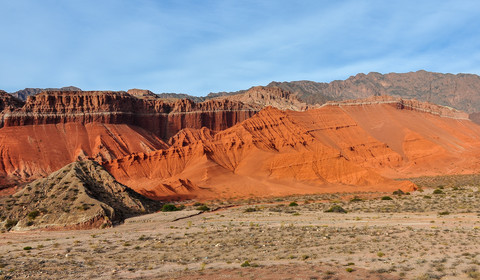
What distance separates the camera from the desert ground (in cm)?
1592

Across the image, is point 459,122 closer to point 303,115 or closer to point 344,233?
point 303,115

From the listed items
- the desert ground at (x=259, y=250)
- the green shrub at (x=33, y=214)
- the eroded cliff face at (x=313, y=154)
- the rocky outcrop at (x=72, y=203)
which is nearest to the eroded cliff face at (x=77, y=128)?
the eroded cliff face at (x=313, y=154)

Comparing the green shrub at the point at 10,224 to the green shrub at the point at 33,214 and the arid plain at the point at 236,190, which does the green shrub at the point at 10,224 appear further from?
the green shrub at the point at 33,214

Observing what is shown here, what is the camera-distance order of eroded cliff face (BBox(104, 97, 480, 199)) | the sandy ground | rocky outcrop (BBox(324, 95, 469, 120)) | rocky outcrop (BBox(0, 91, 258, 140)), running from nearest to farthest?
the sandy ground < eroded cliff face (BBox(104, 97, 480, 199)) < rocky outcrop (BBox(0, 91, 258, 140)) < rocky outcrop (BBox(324, 95, 469, 120))

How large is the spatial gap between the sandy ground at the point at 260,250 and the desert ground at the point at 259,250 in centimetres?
4

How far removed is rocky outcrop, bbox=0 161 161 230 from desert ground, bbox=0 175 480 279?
71.1 inches

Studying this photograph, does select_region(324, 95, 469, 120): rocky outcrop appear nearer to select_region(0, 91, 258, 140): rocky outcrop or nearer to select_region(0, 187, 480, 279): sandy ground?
select_region(0, 91, 258, 140): rocky outcrop

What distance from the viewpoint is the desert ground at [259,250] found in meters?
15.9

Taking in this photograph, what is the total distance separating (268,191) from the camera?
2822 inches

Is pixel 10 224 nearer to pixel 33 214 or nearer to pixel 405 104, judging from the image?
pixel 33 214

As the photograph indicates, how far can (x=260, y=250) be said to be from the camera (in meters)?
20.8

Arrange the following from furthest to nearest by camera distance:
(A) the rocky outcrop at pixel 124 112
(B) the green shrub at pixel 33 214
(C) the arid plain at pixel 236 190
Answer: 1. (A) the rocky outcrop at pixel 124 112
2. (B) the green shrub at pixel 33 214
3. (C) the arid plain at pixel 236 190

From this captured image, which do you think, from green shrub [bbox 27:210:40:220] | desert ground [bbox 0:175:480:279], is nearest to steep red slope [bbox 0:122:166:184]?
green shrub [bbox 27:210:40:220]

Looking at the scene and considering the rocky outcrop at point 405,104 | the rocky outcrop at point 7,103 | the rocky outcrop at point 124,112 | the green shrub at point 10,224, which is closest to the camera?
the green shrub at point 10,224
